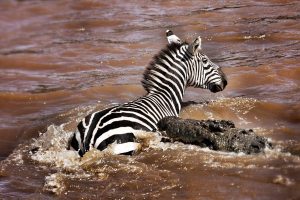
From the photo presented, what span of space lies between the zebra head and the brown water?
0.51m

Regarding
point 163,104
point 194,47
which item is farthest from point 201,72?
point 163,104

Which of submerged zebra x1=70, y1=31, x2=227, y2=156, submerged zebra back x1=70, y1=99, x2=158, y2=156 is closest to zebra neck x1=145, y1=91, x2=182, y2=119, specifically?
submerged zebra x1=70, y1=31, x2=227, y2=156

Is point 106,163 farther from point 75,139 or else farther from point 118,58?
point 118,58

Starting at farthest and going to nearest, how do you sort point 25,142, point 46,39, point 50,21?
point 50,21, point 46,39, point 25,142

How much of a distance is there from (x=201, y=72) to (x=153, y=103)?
1.19 m

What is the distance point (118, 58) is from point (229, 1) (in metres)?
6.21

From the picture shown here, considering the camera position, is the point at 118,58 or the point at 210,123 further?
the point at 118,58

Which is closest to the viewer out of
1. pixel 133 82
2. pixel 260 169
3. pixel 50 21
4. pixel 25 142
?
pixel 260 169

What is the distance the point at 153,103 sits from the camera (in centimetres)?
596

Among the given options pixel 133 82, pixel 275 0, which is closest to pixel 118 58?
pixel 133 82

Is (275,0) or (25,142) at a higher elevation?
(275,0)

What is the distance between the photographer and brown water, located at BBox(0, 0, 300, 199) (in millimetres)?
4973

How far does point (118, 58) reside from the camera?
38.2ft

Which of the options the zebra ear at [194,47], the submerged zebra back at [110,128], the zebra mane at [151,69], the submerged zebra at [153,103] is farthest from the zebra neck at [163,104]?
the zebra ear at [194,47]
